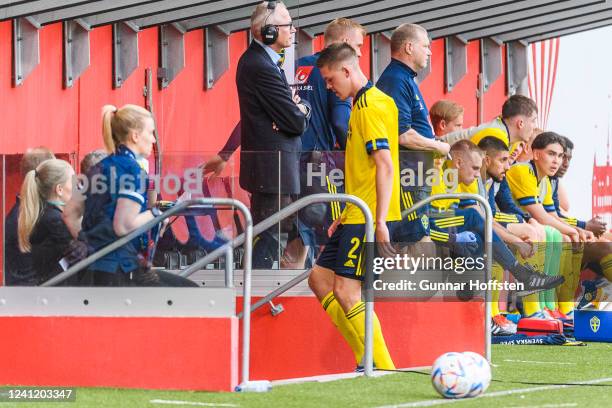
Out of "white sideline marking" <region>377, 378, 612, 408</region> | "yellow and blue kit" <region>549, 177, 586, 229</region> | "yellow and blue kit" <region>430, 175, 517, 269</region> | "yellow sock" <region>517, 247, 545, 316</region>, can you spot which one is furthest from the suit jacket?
"yellow and blue kit" <region>549, 177, 586, 229</region>

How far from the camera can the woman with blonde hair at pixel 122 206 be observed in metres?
7.48

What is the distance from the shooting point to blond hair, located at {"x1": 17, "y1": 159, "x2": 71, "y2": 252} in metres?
7.59

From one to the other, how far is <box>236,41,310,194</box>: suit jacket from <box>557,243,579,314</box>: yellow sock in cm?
389

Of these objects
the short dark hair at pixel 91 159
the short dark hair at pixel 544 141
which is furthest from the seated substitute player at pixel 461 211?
the short dark hair at pixel 91 159

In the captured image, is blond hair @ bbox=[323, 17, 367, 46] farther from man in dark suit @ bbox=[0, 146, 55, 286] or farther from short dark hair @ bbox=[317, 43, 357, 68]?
man in dark suit @ bbox=[0, 146, 55, 286]

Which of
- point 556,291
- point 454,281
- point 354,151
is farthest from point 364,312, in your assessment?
point 556,291

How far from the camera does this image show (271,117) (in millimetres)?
8875

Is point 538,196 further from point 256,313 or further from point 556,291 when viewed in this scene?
point 256,313

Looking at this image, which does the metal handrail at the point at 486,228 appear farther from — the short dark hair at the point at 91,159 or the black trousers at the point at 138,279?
the short dark hair at the point at 91,159

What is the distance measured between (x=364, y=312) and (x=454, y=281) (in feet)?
4.63

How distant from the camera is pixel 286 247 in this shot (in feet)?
29.5

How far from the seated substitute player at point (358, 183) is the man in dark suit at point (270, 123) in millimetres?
563

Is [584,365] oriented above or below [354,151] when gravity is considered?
below

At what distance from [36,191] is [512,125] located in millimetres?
4960
